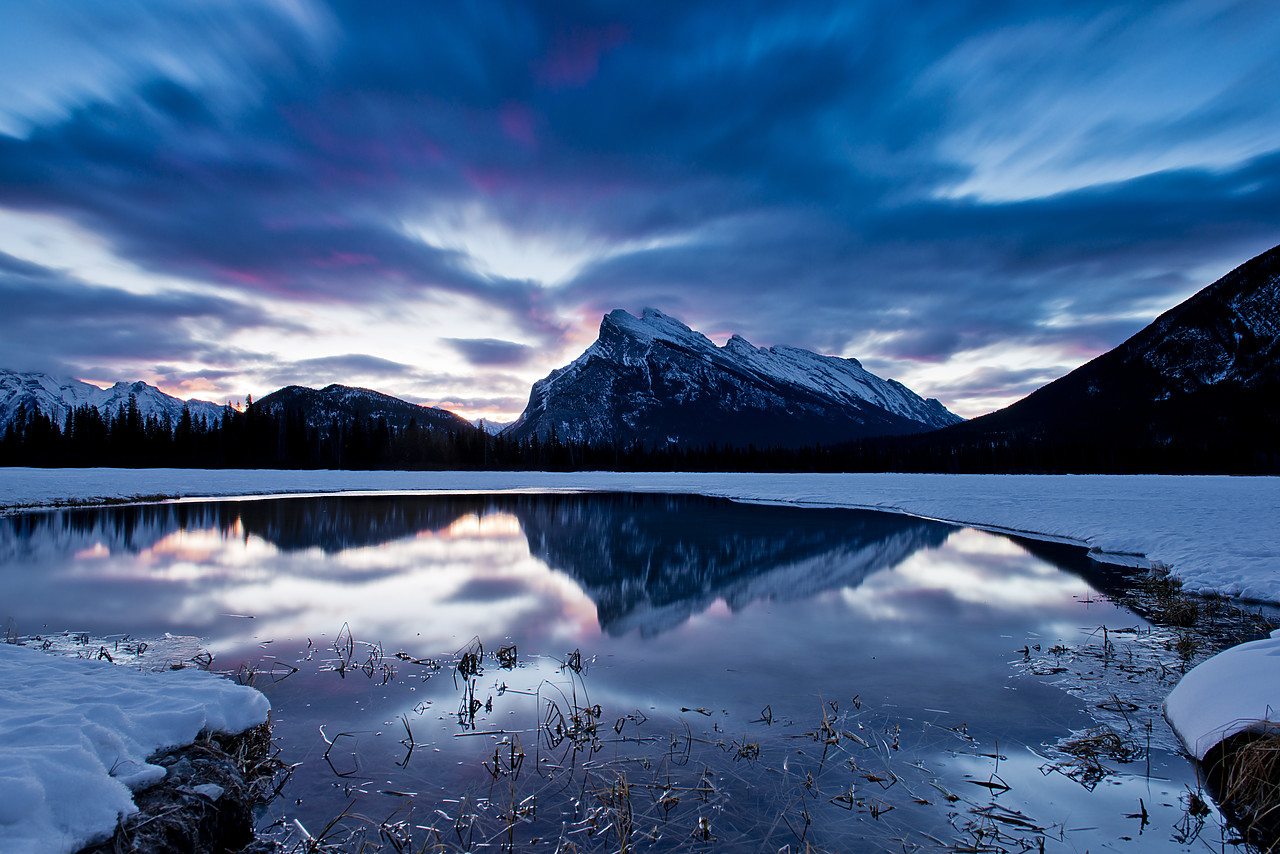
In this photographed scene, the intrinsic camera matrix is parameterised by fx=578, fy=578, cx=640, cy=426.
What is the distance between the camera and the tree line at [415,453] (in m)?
103

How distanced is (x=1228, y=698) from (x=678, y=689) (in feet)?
22.2

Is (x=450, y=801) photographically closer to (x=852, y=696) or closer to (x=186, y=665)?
(x=852, y=696)

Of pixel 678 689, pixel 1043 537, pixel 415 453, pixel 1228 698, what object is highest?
pixel 415 453

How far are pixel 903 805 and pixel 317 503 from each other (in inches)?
2013

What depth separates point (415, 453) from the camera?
13150 cm

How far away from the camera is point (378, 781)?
5.98 m

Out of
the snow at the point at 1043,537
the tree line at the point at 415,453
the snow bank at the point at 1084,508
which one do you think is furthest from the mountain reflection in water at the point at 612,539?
the tree line at the point at 415,453

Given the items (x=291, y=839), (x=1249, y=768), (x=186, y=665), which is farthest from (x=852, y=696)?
(x=186, y=665)

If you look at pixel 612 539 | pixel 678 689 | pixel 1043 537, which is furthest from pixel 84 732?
pixel 1043 537

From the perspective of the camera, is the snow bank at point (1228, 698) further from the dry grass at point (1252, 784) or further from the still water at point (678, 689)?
the still water at point (678, 689)

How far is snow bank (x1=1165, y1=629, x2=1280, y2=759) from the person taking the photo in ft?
20.8

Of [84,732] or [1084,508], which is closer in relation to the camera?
[84,732]

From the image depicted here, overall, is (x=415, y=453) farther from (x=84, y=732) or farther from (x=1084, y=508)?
(x=84, y=732)

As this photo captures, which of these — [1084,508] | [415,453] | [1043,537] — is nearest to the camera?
[1043,537]
